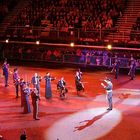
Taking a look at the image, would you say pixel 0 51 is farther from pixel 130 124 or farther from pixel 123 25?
pixel 130 124

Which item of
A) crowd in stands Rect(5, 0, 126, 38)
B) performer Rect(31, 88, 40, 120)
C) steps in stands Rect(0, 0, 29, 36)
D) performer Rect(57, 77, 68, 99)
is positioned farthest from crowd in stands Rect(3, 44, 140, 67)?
performer Rect(31, 88, 40, 120)

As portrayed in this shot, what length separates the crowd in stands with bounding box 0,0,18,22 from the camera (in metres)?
45.0

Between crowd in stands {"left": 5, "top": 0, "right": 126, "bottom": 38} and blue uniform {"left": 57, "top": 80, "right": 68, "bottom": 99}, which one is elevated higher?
crowd in stands {"left": 5, "top": 0, "right": 126, "bottom": 38}

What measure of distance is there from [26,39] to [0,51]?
12.0 ft

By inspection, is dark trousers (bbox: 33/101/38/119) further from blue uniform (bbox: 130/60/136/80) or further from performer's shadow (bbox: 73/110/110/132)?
blue uniform (bbox: 130/60/136/80)

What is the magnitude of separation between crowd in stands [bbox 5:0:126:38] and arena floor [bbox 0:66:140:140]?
869 centimetres

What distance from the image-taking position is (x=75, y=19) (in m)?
38.7

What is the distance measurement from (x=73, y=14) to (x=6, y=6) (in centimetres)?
925

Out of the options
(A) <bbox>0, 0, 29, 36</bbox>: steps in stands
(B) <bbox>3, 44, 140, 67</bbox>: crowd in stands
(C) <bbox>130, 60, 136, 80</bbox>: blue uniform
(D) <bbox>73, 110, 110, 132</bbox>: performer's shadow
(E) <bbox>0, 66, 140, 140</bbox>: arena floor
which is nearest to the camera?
(E) <bbox>0, 66, 140, 140</bbox>: arena floor

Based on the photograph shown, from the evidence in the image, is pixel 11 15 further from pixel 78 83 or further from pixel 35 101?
pixel 35 101

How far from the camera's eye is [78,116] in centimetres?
2222

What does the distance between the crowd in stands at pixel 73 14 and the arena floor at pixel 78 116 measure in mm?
8692

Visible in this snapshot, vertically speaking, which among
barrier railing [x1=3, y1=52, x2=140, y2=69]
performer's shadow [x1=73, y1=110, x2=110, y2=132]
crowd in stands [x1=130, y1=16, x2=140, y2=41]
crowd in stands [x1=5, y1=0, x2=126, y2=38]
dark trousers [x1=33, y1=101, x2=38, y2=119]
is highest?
crowd in stands [x1=5, y1=0, x2=126, y2=38]

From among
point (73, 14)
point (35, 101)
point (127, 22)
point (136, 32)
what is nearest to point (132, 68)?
point (136, 32)
